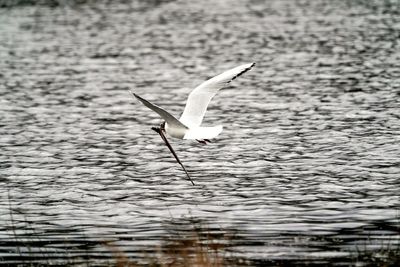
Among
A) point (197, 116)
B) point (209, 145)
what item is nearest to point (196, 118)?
point (197, 116)

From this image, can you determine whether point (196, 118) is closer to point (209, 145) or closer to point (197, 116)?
point (197, 116)

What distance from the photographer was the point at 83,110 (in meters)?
24.1

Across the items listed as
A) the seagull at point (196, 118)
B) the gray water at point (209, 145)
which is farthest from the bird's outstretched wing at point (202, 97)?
the gray water at point (209, 145)

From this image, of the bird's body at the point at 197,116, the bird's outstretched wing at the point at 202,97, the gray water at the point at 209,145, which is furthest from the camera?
the bird's outstretched wing at the point at 202,97

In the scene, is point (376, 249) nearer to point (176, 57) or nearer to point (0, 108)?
point (0, 108)

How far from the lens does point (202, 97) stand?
14.4 meters

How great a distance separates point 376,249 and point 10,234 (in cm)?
465

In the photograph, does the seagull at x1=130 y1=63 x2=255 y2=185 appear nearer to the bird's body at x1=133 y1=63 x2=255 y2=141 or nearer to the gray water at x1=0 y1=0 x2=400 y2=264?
the bird's body at x1=133 y1=63 x2=255 y2=141

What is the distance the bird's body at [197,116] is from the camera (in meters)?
13.0

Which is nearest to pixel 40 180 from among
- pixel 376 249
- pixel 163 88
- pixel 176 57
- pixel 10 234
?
pixel 10 234

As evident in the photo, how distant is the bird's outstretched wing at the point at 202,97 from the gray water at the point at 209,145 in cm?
130

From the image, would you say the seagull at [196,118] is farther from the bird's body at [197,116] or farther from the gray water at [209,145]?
the gray water at [209,145]


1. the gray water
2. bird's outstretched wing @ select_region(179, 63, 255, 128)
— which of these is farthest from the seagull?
the gray water

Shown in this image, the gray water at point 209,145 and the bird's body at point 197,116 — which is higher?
the bird's body at point 197,116
